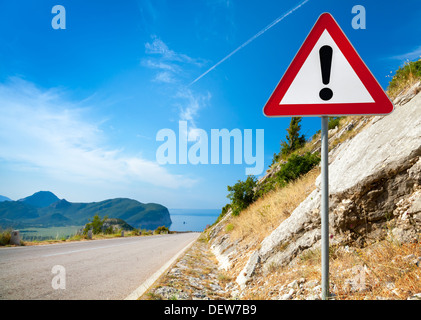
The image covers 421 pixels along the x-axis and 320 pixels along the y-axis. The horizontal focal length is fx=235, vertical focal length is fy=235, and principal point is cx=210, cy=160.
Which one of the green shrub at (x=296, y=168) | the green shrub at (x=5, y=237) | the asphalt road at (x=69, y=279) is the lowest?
the green shrub at (x=5, y=237)

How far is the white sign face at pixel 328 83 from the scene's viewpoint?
2043 mm

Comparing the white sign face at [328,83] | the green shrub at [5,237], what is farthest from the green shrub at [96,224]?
the white sign face at [328,83]

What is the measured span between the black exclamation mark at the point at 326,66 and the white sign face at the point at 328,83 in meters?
0.02

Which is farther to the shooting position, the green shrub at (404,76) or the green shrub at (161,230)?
the green shrub at (161,230)

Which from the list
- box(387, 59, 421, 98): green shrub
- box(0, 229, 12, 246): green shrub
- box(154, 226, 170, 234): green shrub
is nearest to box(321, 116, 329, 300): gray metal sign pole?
box(387, 59, 421, 98): green shrub

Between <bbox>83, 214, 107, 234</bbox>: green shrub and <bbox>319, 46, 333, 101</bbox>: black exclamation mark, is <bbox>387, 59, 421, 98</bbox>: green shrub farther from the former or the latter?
<bbox>83, 214, 107, 234</bbox>: green shrub

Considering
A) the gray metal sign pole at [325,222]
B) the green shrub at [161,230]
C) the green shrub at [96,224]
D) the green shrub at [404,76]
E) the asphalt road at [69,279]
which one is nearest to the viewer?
the gray metal sign pole at [325,222]

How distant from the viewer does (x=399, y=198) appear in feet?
Answer: 9.73

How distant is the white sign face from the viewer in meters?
2.04

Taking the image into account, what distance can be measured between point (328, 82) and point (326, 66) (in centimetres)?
16

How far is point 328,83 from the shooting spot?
207cm

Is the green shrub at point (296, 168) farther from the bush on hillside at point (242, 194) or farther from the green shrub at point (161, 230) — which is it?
the green shrub at point (161, 230)

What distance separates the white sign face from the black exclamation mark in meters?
0.02
